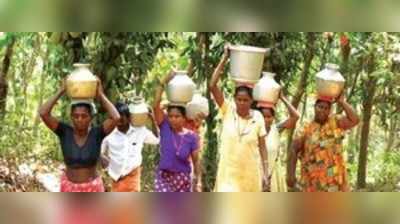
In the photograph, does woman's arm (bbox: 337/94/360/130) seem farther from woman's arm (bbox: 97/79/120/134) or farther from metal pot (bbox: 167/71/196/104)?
woman's arm (bbox: 97/79/120/134)

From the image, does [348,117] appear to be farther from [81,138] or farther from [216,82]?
[81,138]

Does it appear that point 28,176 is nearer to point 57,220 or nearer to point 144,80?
point 57,220

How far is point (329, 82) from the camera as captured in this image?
348 centimetres

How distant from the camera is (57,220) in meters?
3.44

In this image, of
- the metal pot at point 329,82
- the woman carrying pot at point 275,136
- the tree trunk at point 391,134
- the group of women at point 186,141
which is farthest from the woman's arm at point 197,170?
the tree trunk at point 391,134

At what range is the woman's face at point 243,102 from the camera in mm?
3471

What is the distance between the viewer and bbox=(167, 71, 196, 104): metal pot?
346cm

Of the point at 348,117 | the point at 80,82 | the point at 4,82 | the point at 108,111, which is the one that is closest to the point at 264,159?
the point at 348,117

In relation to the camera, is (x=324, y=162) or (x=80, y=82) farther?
(x=324, y=162)

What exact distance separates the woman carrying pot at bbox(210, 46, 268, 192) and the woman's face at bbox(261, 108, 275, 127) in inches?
0.6

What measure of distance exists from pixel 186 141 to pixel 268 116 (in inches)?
11.1

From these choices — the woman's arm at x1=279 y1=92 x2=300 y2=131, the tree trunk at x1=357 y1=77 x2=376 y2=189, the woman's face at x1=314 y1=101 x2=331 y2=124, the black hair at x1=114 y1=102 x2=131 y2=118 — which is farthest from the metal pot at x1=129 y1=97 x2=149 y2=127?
the tree trunk at x1=357 y1=77 x2=376 y2=189

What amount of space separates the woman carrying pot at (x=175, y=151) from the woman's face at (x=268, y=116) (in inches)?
9.1

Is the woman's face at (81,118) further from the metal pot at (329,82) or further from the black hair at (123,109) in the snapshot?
the metal pot at (329,82)
